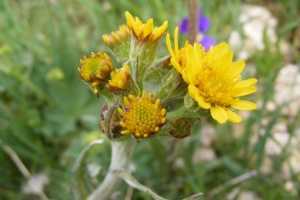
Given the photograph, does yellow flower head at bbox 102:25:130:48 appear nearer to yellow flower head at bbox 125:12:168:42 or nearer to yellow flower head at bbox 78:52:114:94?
yellow flower head at bbox 125:12:168:42

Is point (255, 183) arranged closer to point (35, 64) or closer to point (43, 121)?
point (43, 121)

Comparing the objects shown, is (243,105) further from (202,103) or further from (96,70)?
(96,70)

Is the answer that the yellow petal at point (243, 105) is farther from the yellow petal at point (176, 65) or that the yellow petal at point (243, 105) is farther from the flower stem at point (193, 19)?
the flower stem at point (193, 19)

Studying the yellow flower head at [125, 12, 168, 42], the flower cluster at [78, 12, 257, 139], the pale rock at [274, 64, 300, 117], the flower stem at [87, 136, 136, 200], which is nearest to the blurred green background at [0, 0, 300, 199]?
the pale rock at [274, 64, 300, 117]

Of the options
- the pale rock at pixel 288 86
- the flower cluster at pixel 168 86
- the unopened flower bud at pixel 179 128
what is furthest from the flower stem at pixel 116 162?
the pale rock at pixel 288 86

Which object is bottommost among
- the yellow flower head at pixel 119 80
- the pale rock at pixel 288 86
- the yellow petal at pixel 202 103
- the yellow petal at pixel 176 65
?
the pale rock at pixel 288 86

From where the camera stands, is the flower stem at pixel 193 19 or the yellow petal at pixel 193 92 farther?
the flower stem at pixel 193 19

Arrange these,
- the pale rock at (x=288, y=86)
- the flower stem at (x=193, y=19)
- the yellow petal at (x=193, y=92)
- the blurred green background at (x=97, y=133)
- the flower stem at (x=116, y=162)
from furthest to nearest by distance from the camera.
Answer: the pale rock at (x=288, y=86) → the blurred green background at (x=97, y=133) → the flower stem at (x=193, y=19) → the flower stem at (x=116, y=162) → the yellow petal at (x=193, y=92)
